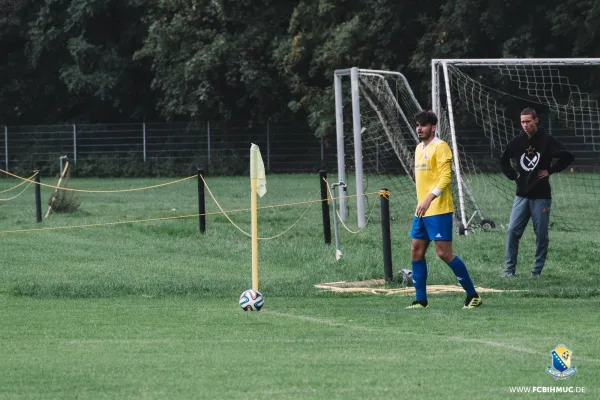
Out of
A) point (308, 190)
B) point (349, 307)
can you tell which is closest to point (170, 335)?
point (349, 307)

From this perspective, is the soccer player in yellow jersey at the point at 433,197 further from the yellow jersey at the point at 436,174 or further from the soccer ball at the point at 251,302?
the soccer ball at the point at 251,302

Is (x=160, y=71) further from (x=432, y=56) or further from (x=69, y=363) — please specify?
(x=69, y=363)

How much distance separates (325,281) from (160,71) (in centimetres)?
3532

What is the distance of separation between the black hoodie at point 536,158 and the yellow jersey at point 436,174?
10.8 ft

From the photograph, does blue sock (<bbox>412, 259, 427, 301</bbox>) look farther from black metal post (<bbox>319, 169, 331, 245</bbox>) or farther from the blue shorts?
black metal post (<bbox>319, 169, 331, 245</bbox>)

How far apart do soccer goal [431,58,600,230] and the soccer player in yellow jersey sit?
8.06m

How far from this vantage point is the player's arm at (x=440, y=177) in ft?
38.9

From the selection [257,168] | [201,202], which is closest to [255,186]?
[257,168]

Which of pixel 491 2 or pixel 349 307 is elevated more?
pixel 491 2

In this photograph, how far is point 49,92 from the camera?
52.8 m

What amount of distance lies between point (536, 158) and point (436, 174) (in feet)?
11.1

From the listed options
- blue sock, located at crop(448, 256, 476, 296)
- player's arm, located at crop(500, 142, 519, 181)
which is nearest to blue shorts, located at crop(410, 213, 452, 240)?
blue sock, located at crop(448, 256, 476, 296)

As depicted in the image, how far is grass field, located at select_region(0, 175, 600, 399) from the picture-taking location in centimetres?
818

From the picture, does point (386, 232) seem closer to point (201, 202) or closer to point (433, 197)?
point (433, 197)
